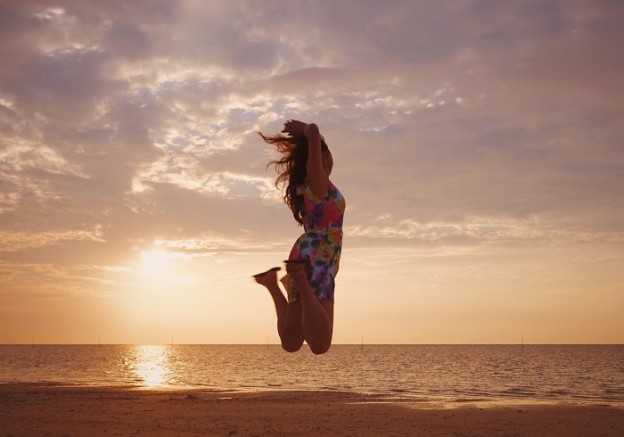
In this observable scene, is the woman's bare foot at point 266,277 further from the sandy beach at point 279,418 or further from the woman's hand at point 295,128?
the sandy beach at point 279,418

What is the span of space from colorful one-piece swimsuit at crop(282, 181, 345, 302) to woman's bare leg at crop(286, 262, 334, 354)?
25 centimetres

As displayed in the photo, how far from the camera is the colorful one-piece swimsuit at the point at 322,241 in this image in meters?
6.20

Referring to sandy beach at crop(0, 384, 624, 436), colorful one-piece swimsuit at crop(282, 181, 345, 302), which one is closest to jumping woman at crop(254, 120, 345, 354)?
colorful one-piece swimsuit at crop(282, 181, 345, 302)

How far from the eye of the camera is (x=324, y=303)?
611cm

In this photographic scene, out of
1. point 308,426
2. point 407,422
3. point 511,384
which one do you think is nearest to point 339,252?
point 308,426

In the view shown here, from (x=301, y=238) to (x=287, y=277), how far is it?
50cm

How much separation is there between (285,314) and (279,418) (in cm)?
1896

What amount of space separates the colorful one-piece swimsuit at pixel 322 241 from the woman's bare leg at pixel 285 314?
22 cm

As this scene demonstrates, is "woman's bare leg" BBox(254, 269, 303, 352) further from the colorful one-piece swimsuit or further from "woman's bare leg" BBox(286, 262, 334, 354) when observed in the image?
"woman's bare leg" BBox(286, 262, 334, 354)

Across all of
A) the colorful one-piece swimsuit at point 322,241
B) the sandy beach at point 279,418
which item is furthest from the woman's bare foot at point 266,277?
the sandy beach at point 279,418

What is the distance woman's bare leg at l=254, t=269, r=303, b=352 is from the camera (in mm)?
6395

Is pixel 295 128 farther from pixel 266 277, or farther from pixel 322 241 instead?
pixel 266 277

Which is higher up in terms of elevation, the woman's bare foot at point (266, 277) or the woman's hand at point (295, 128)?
the woman's hand at point (295, 128)

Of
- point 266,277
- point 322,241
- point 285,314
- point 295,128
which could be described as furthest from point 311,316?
point 295,128
